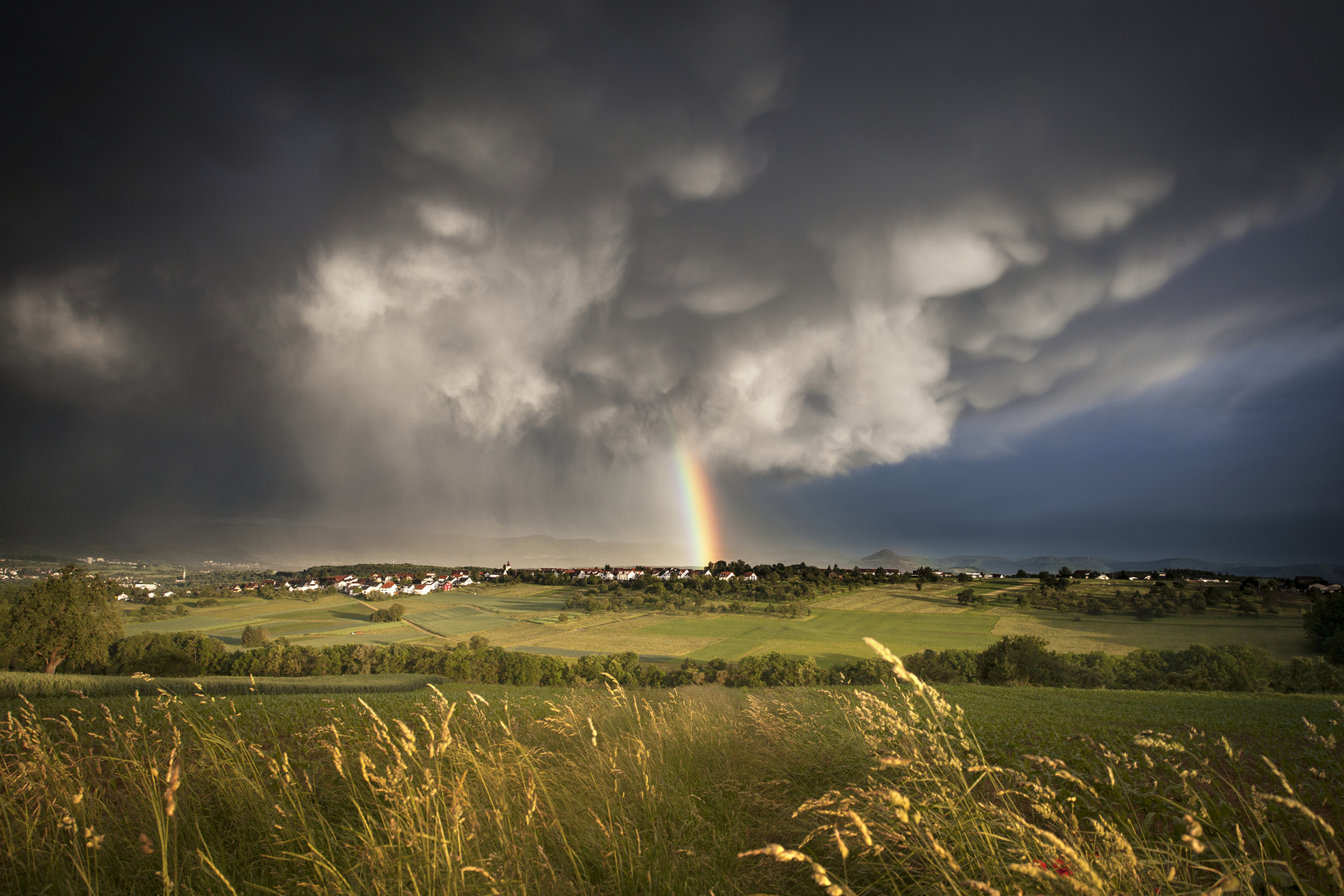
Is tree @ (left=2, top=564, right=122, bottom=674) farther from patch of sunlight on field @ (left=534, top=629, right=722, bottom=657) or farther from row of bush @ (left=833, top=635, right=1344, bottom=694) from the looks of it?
row of bush @ (left=833, top=635, right=1344, bottom=694)

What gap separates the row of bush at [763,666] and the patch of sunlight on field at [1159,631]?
3.65 meters

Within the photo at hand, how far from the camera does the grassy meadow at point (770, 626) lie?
201 ft

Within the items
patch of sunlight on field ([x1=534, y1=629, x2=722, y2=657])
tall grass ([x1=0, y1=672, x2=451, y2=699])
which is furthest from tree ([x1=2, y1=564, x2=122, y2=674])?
patch of sunlight on field ([x1=534, y1=629, x2=722, y2=657])

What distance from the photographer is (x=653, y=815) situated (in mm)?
4547

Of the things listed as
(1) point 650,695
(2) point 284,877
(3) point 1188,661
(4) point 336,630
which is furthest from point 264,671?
(3) point 1188,661

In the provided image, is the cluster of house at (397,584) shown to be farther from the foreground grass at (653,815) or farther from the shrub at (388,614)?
the foreground grass at (653,815)

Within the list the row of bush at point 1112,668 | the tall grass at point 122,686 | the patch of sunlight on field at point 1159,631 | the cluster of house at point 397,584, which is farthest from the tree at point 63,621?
the patch of sunlight on field at point 1159,631

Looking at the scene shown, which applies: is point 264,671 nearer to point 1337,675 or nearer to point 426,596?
point 426,596

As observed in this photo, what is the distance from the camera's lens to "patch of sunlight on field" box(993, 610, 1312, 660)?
5628 centimetres

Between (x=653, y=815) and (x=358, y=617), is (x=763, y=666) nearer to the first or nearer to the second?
(x=653, y=815)

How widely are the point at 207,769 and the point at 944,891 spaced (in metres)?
6.57

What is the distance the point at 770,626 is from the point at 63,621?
73710 millimetres

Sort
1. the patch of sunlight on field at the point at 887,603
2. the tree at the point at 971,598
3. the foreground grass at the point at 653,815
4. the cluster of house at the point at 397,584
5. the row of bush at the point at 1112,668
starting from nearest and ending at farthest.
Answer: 1. the foreground grass at the point at 653,815
2. the row of bush at the point at 1112,668
3. the patch of sunlight on field at the point at 887,603
4. the tree at the point at 971,598
5. the cluster of house at the point at 397,584

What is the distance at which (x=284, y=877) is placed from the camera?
13.0 feet
